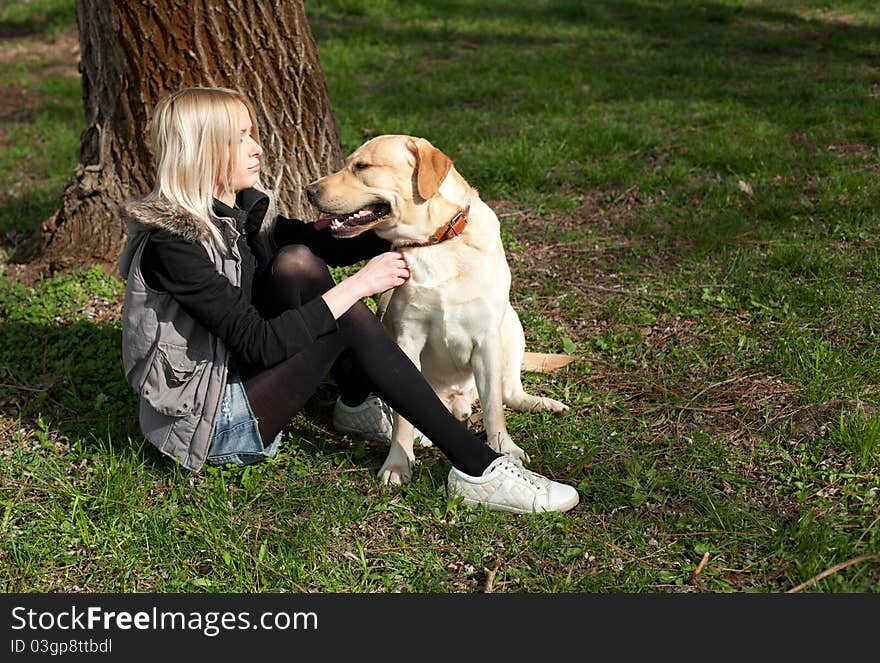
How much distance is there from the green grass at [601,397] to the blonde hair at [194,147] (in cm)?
101

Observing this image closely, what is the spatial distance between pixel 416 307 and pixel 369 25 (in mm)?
7941

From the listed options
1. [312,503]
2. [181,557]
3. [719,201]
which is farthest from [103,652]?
[719,201]

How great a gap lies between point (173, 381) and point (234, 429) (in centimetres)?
28

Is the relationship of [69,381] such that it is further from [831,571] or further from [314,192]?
[831,571]

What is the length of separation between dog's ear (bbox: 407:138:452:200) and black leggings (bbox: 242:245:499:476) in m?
0.47

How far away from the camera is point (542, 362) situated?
3732mm

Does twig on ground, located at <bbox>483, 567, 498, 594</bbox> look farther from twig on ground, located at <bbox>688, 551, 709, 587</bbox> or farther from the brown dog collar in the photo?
the brown dog collar

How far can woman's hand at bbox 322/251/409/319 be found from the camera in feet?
9.30

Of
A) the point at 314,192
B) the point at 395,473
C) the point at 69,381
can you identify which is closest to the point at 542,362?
the point at 395,473

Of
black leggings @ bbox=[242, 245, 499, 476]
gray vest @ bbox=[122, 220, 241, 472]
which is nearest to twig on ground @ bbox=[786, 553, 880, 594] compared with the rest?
black leggings @ bbox=[242, 245, 499, 476]

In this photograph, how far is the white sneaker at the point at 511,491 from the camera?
111 inches

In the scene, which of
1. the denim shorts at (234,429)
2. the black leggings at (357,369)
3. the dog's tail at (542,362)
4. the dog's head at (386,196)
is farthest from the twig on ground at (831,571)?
the denim shorts at (234,429)

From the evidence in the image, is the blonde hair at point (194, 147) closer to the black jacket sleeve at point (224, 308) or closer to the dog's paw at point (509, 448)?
the black jacket sleeve at point (224, 308)

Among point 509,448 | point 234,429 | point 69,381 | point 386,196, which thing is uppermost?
point 386,196
